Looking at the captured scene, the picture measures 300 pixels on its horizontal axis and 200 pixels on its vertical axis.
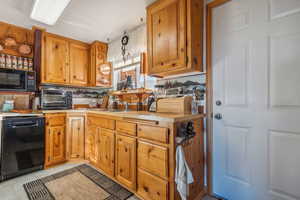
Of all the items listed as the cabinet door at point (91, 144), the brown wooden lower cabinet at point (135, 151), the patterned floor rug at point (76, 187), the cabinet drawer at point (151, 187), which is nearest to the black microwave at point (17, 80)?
the brown wooden lower cabinet at point (135, 151)

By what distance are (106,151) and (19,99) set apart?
198 cm

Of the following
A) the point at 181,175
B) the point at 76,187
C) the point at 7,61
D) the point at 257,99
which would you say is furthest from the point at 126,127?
the point at 7,61

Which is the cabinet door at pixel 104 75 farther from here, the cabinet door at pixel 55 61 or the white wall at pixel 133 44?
the cabinet door at pixel 55 61

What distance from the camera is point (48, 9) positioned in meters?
1.91

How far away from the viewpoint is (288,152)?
122 centimetres

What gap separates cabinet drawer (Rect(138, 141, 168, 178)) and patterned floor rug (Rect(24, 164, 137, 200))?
1.74ft

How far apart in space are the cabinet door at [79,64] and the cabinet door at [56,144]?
105 centimetres

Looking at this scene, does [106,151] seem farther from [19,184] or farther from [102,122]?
[19,184]

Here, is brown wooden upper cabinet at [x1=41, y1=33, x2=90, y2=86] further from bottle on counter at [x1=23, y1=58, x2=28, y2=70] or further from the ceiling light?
the ceiling light

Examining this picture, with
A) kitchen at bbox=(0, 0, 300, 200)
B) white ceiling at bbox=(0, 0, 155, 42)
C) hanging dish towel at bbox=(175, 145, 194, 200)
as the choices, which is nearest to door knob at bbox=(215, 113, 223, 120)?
kitchen at bbox=(0, 0, 300, 200)

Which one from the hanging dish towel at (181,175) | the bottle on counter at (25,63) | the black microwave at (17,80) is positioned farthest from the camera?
the bottle on counter at (25,63)

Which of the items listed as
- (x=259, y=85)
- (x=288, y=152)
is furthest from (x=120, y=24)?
(x=288, y=152)

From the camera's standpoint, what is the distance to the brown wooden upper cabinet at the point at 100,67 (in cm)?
310

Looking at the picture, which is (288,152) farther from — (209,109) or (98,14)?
(98,14)
